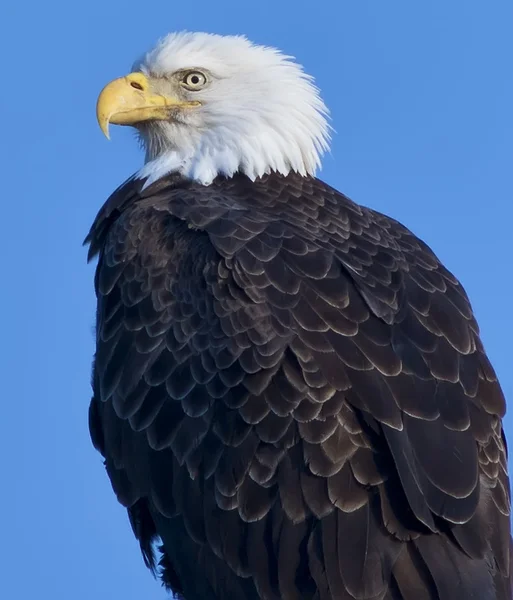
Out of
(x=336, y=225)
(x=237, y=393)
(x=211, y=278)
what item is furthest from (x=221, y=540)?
(x=336, y=225)

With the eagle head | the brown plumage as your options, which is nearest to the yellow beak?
the eagle head

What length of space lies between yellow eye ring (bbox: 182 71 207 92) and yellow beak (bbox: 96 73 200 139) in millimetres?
110

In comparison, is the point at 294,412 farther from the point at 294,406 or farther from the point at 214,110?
the point at 214,110

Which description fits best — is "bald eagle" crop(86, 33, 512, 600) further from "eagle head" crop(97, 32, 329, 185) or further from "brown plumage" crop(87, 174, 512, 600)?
"eagle head" crop(97, 32, 329, 185)

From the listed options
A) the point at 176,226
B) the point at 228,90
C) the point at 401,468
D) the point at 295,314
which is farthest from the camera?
the point at 228,90

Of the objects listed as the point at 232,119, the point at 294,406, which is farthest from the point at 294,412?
the point at 232,119

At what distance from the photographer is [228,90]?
10516 mm

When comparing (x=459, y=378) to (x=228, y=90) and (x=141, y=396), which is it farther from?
(x=228, y=90)

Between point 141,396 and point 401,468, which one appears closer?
point 401,468

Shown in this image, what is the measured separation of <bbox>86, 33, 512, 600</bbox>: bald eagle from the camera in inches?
317

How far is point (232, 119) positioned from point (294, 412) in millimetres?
2906

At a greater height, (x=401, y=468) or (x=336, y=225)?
(x=336, y=225)

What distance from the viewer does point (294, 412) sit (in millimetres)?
8281

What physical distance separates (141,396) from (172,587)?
1.24 metres
